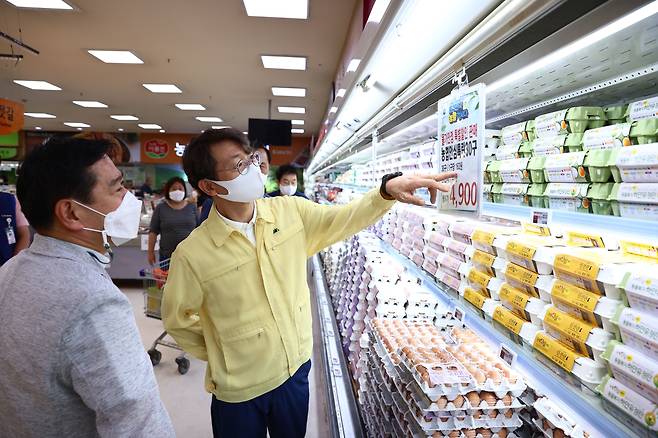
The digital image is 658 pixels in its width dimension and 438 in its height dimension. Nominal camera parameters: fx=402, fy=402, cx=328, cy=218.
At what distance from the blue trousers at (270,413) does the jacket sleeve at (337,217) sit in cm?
60

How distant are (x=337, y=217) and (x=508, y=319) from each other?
0.85 m

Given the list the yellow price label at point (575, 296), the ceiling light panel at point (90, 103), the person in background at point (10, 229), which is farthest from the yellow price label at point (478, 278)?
the ceiling light panel at point (90, 103)

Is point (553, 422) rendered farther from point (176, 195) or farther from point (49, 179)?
point (176, 195)

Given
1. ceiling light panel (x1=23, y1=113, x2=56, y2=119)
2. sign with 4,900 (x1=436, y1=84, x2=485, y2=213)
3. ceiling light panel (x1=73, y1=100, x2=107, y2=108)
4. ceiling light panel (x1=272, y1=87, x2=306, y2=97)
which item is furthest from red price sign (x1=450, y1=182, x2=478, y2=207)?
ceiling light panel (x1=23, y1=113, x2=56, y2=119)

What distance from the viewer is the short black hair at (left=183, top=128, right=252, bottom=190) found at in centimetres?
172

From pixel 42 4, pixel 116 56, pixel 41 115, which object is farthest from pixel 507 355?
pixel 41 115

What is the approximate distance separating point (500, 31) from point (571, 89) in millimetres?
403

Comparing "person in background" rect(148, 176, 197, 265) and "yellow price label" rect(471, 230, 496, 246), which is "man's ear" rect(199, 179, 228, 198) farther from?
"person in background" rect(148, 176, 197, 265)

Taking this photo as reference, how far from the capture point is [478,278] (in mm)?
1436

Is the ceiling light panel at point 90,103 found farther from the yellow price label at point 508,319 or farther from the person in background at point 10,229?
the yellow price label at point 508,319

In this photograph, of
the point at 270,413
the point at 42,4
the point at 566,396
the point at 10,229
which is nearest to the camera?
the point at 566,396

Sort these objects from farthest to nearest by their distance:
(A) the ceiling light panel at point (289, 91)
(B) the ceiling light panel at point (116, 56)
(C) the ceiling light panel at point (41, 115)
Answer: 1. (C) the ceiling light panel at point (41, 115)
2. (A) the ceiling light panel at point (289, 91)
3. (B) the ceiling light panel at point (116, 56)

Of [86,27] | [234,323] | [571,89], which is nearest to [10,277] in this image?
[234,323]

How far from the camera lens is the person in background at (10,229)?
3.69m
